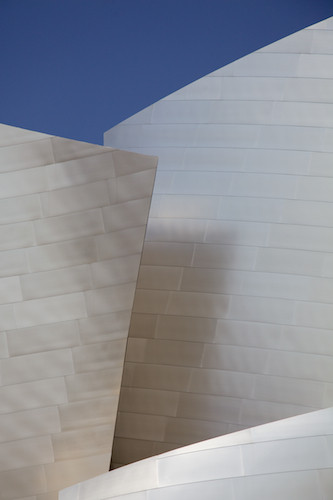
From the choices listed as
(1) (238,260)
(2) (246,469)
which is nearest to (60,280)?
(2) (246,469)

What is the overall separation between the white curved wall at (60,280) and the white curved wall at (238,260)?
6.70ft

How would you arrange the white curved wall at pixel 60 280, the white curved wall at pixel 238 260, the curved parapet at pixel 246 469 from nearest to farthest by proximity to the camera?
the curved parapet at pixel 246 469
the white curved wall at pixel 60 280
the white curved wall at pixel 238 260

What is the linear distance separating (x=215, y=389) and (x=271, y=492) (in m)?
3.39

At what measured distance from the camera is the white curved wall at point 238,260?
7691 mm

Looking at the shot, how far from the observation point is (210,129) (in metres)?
8.79

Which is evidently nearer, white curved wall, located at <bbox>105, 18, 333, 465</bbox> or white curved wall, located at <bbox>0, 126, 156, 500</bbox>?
white curved wall, located at <bbox>0, 126, 156, 500</bbox>

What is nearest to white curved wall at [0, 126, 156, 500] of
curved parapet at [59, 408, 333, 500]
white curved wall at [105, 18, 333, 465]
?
curved parapet at [59, 408, 333, 500]

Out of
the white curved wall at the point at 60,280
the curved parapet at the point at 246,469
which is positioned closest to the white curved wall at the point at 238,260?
the white curved wall at the point at 60,280

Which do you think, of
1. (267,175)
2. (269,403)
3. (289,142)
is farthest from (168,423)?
(289,142)

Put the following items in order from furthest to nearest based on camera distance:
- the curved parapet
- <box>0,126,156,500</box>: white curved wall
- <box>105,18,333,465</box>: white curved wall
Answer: <box>105,18,333,465</box>: white curved wall → <box>0,126,156,500</box>: white curved wall → the curved parapet

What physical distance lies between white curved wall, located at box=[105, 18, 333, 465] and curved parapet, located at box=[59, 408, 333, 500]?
2930mm

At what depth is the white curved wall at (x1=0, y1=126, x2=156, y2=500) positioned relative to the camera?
581 cm

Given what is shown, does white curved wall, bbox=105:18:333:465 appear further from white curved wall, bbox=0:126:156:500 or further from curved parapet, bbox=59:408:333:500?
curved parapet, bbox=59:408:333:500

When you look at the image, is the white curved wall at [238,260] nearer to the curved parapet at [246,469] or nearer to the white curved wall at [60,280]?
the white curved wall at [60,280]
